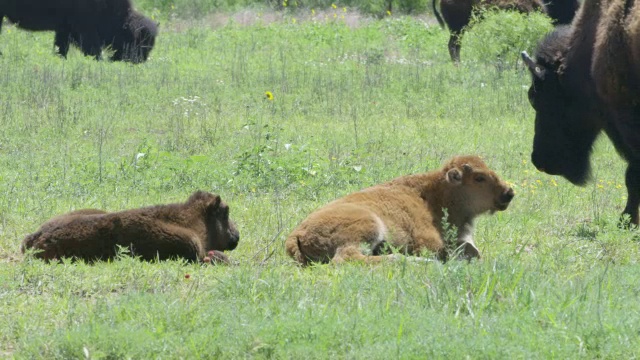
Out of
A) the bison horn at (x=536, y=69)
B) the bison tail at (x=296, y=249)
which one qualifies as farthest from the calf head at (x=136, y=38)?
the bison tail at (x=296, y=249)

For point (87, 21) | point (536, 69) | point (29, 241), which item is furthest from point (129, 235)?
point (87, 21)

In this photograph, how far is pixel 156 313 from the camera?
5684mm

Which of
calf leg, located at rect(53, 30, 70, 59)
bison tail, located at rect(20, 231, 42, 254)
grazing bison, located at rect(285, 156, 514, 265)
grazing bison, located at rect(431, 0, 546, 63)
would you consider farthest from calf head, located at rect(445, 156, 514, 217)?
calf leg, located at rect(53, 30, 70, 59)

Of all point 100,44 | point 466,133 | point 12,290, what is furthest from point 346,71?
point 12,290

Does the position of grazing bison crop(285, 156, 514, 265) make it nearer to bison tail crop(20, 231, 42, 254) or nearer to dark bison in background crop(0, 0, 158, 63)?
Answer: bison tail crop(20, 231, 42, 254)

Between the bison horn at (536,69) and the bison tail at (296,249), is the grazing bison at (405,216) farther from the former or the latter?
the bison horn at (536,69)

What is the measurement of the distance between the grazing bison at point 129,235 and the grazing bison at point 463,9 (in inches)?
522

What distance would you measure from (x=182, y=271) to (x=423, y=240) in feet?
5.63

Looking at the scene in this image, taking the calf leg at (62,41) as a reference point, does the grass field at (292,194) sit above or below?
above

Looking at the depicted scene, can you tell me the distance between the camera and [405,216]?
26.1 ft

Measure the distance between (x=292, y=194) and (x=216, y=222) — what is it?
222cm

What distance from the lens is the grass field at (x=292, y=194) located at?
5395 mm

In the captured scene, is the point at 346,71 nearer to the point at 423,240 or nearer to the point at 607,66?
the point at 607,66

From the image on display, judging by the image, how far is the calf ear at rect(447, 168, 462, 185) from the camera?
819 cm
